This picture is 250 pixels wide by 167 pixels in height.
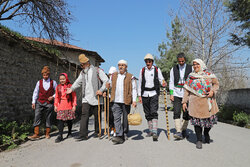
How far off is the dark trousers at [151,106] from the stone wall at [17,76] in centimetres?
438

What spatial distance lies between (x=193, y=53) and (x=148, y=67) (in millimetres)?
11153

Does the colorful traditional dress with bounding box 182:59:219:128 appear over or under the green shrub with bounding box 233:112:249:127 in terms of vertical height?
over

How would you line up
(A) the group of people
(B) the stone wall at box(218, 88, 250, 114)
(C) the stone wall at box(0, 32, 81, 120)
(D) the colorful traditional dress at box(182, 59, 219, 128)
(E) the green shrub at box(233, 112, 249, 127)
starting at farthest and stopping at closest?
(B) the stone wall at box(218, 88, 250, 114)
(E) the green shrub at box(233, 112, 249, 127)
(C) the stone wall at box(0, 32, 81, 120)
(A) the group of people
(D) the colorful traditional dress at box(182, 59, 219, 128)

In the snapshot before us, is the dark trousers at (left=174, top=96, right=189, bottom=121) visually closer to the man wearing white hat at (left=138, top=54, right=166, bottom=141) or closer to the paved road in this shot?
the man wearing white hat at (left=138, top=54, right=166, bottom=141)

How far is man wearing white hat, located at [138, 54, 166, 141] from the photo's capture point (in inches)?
218

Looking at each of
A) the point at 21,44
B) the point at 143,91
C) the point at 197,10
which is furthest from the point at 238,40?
the point at 21,44

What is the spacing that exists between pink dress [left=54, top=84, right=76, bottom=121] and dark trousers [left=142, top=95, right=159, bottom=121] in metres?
2.01

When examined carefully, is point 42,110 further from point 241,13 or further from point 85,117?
point 241,13

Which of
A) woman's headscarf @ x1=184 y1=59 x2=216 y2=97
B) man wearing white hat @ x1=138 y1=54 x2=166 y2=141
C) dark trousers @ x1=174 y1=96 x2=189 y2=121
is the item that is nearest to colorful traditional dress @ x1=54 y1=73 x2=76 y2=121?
man wearing white hat @ x1=138 y1=54 x2=166 y2=141

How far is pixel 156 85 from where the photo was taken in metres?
5.59

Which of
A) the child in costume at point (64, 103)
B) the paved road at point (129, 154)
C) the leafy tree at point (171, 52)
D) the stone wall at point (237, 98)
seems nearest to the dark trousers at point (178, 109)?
the paved road at point (129, 154)

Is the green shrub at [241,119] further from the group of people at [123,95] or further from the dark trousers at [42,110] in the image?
the dark trousers at [42,110]

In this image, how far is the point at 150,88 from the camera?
5.60m

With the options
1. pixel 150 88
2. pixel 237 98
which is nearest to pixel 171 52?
pixel 237 98
